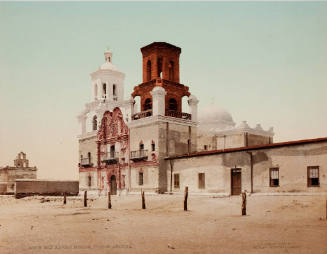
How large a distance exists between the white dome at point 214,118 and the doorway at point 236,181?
18166 millimetres

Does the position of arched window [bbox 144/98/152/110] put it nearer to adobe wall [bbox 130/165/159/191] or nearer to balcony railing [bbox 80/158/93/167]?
adobe wall [bbox 130/165/159/191]

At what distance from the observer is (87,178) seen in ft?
145

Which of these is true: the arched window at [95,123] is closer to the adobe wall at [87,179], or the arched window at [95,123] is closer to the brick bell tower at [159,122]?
the adobe wall at [87,179]

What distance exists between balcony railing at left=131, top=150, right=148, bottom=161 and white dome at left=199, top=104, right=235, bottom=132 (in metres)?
12.4

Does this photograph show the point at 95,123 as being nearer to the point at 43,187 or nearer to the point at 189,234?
the point at 43,187

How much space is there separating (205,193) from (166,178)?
5.65 metres

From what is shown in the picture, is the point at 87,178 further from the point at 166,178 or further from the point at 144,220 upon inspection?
the point at 144,220

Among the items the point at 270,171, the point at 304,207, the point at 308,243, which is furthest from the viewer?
the point at 270,171

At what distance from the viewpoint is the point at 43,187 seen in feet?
145

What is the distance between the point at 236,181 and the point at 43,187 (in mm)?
24165

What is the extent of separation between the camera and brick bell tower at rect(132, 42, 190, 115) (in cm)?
3822

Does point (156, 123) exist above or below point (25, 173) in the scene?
above

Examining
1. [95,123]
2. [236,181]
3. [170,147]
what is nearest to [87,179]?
[95,123]

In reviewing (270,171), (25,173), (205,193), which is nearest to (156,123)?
(205,193)
